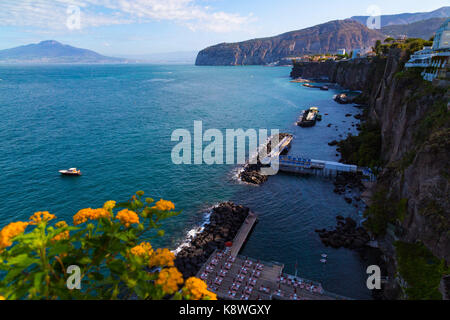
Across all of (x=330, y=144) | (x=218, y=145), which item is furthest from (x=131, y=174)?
(x=330, y=144)

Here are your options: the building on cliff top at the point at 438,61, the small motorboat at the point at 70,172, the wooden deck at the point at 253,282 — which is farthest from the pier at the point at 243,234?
the small motorboat at the point at 70,172

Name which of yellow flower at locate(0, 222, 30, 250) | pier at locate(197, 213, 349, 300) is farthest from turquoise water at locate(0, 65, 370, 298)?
yellow flower at locate(0, 222, 30, 250)

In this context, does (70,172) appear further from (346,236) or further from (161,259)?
(161,259)

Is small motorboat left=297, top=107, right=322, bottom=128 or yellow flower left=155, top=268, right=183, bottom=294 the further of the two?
small motorboat left=297, top=107, right=322, bottom=128

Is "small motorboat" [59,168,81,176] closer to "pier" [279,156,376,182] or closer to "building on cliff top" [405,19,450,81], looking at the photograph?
"pier" [279,156,376,182]

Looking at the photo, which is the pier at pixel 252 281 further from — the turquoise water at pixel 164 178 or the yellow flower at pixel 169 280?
the yellow flower at pixel 169 280

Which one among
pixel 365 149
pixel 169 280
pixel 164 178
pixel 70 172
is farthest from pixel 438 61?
pixel 70 172
